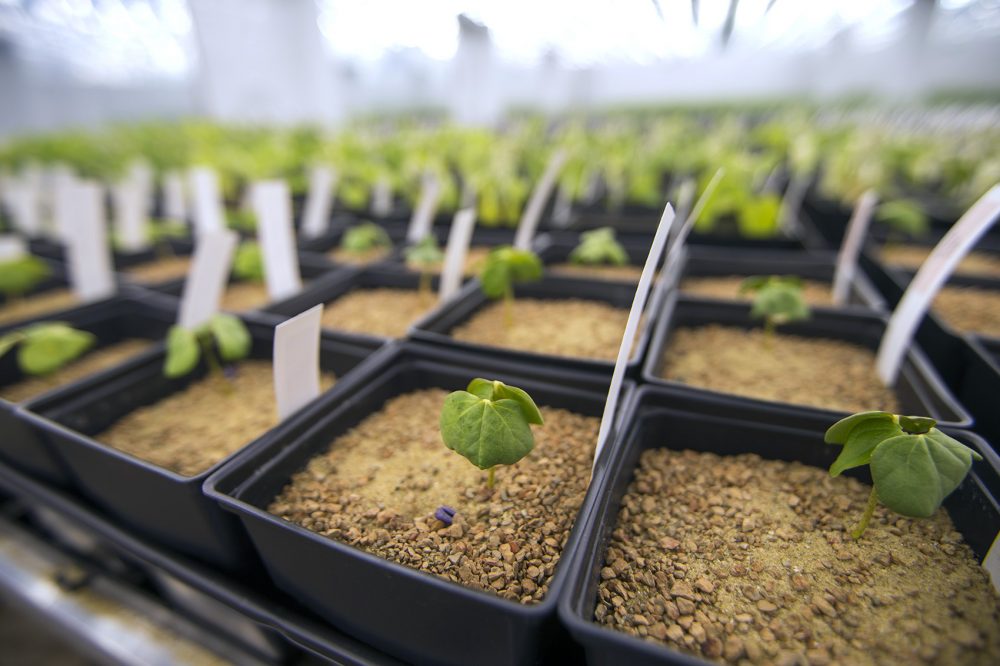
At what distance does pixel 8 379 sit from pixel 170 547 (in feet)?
2.77

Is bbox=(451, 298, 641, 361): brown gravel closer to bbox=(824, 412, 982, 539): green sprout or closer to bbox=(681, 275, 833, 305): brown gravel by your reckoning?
bbox=(681, 275, 833, 305): brown gravel

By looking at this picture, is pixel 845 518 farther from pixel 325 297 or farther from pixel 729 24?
pixel 729 24

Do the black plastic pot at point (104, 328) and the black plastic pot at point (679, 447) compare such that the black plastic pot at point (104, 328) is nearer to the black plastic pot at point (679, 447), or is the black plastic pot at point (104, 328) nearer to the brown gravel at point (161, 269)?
the brown gravel at point (161, 269)

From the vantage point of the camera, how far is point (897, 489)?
501 millimetres

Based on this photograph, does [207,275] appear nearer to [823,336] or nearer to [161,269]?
[161,269]

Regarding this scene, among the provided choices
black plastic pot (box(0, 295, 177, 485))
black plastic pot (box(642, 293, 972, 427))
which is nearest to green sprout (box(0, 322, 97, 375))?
black plastic pot (box(0, 295, 177, 485))

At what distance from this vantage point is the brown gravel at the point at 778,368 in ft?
3.13

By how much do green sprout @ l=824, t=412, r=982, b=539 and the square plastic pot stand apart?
38cm

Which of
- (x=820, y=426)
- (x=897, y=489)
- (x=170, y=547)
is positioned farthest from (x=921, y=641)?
(x=170, y=547)

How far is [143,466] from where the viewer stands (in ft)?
2.21

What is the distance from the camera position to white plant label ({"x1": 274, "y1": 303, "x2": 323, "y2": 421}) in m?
0.73

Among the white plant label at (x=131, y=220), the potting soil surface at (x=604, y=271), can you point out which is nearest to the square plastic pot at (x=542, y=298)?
the potting soil surface at (x=604, y=271)

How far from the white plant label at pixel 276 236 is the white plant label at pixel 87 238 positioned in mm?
497

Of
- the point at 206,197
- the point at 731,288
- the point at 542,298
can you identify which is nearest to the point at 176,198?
the point at 206,197
